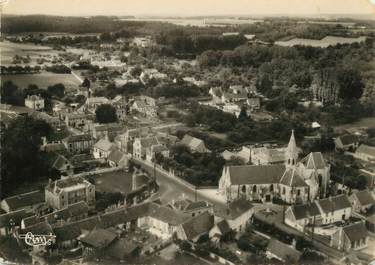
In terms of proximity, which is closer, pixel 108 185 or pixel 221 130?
pixel 108 185

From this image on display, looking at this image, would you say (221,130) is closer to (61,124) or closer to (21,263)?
(61,124)

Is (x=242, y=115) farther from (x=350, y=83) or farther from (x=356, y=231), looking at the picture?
(x=356, y=231)

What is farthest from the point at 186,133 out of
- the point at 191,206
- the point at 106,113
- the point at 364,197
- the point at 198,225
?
the point at 364,197

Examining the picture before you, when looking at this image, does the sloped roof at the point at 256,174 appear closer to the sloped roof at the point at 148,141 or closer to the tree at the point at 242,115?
the sloped roof at the point at 148,141

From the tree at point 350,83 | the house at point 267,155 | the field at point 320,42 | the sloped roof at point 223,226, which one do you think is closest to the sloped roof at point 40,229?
the sloped roof at point 223,226

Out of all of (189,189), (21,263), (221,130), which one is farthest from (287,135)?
(21,263)

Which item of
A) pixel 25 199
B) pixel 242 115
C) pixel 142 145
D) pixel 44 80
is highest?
pixel 44 80
